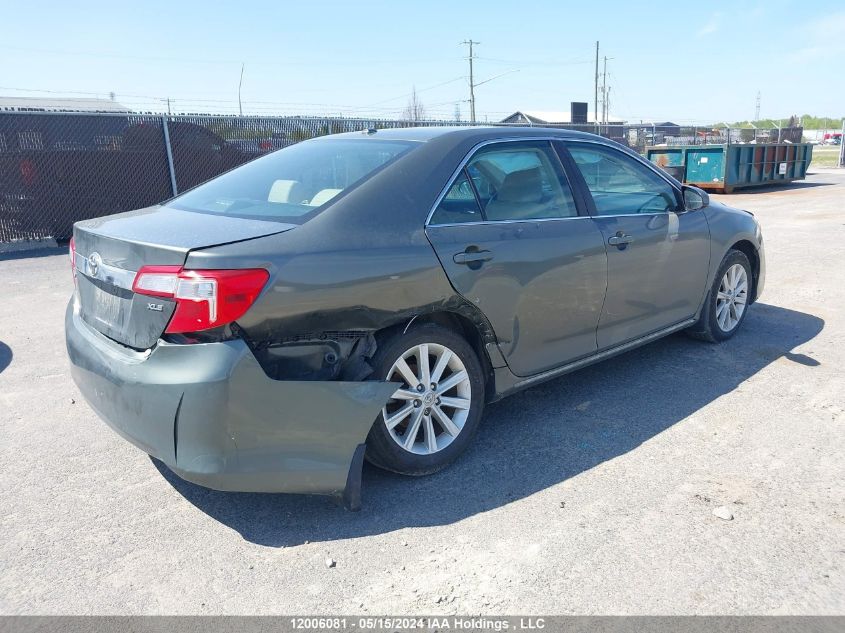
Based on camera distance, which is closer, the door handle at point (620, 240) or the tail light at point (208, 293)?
Answer: the tail light at point (208, 293)

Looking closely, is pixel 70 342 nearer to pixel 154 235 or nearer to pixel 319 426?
pixel 154 235

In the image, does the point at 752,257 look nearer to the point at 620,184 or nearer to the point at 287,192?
the point at 620,184

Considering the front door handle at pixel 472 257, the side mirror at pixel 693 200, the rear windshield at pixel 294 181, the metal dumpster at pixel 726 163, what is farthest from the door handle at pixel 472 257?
the metal dumpster at pixel 726 163

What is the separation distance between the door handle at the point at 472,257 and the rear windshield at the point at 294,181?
60 centimetres

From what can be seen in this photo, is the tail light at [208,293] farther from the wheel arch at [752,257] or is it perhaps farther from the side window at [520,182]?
the wheel arch at [752,257]

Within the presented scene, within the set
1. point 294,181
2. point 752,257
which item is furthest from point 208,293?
point 752,257

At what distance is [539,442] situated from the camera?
377 cm

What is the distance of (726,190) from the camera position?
1884 cm

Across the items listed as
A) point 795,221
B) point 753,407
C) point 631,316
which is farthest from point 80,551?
point 795,221

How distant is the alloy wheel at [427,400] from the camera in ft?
10.6

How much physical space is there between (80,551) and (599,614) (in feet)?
6.95

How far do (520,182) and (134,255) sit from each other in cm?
210

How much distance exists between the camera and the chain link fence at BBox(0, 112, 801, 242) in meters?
10.8

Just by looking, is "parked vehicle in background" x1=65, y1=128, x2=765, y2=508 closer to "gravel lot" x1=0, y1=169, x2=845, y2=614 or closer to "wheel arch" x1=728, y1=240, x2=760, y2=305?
"gravel lot" x1=0, y1=169, x2=845, y2=614
